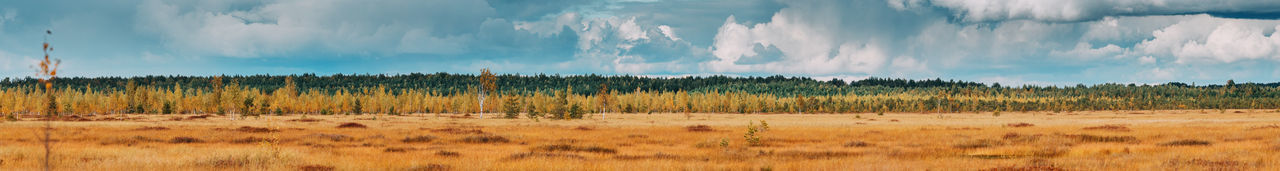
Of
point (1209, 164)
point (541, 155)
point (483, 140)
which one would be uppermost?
point (1209, 164)

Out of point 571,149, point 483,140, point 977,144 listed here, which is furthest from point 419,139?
point 977,144

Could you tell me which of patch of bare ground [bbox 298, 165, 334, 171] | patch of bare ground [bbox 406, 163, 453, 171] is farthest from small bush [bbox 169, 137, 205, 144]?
patch of bare ground [bbox 406, 163, 453, 171]

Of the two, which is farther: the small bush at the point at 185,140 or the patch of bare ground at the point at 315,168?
the small bush at the point at 185,140

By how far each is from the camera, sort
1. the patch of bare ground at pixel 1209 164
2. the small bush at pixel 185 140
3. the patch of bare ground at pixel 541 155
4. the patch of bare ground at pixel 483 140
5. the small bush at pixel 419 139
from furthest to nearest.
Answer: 1. the small bush at pixel 419 139
2. the patch of bare ground at pixel 483 140
3. the small bush at pixel 185 140
4. the patch of bare ground at pixel 541 155
5. the patch of bare ground at pixel 1209 164

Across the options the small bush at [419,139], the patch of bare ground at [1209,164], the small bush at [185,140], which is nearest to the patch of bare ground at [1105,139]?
the patch of bare ground at [1209,164]

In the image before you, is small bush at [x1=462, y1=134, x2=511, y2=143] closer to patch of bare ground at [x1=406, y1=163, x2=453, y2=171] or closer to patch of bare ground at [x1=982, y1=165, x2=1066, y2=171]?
patch of bare ground at [x1=406, y1=163, x2=453, y2=171]

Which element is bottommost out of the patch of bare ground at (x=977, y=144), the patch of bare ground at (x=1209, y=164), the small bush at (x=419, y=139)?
the small bush at (x=419, y=139)

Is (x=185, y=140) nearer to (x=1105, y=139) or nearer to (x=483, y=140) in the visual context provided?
(x=483, y=140)

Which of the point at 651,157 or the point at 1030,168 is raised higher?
the point at 1030,168

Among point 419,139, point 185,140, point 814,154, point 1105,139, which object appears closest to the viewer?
point 814,154

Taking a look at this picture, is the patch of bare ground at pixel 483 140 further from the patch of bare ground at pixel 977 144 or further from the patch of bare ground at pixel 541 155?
the patch of bare ground at pixel 977 144

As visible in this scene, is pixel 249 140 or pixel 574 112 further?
pixel 574 112

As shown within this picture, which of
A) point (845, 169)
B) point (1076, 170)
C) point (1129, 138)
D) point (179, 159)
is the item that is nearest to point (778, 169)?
point (845, 169)

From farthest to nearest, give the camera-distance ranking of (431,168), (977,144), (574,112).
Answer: (574,112)
(977,144)
(431,168)
